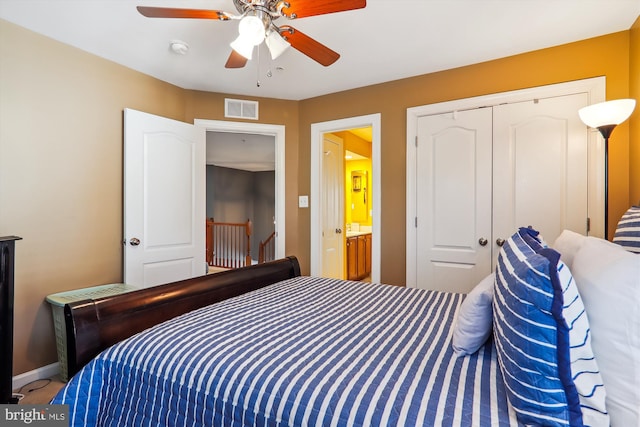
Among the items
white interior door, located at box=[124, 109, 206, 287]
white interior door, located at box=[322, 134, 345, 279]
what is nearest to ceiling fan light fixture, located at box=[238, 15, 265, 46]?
white interior door, located at box=[124, 109, 206, 287]

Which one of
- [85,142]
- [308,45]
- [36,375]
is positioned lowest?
[36,375]

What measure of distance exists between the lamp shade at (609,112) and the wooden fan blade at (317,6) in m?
1.57

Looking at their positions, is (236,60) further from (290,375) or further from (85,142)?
(290,375)

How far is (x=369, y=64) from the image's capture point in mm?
2729

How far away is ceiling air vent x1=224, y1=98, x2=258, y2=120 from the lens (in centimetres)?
341

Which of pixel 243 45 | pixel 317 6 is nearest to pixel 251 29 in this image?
pixel 243 45

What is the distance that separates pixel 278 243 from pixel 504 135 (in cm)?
245

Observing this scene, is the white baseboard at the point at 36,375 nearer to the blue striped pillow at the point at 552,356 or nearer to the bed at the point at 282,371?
the bed at the point at 282,371

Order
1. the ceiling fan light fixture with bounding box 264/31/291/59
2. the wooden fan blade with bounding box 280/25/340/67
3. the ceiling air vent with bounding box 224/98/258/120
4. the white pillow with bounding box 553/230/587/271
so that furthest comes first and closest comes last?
the ceiling air vent with bounding box 224/98/258/120 → the ceiling fan light fixture with bounding box 264/31/291/59 → the wooden fan blade with bounding box 280/25/340/67 → the white pillow with bounding box 553/230/587/271

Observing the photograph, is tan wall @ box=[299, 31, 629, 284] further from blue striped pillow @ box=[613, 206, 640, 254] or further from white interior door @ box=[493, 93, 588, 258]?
blue striped pillow @ box=[613, 206, 640, 254]

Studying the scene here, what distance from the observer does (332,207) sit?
4090 mm

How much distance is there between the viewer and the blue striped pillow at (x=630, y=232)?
1.44m

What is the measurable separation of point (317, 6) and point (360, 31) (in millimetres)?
824
